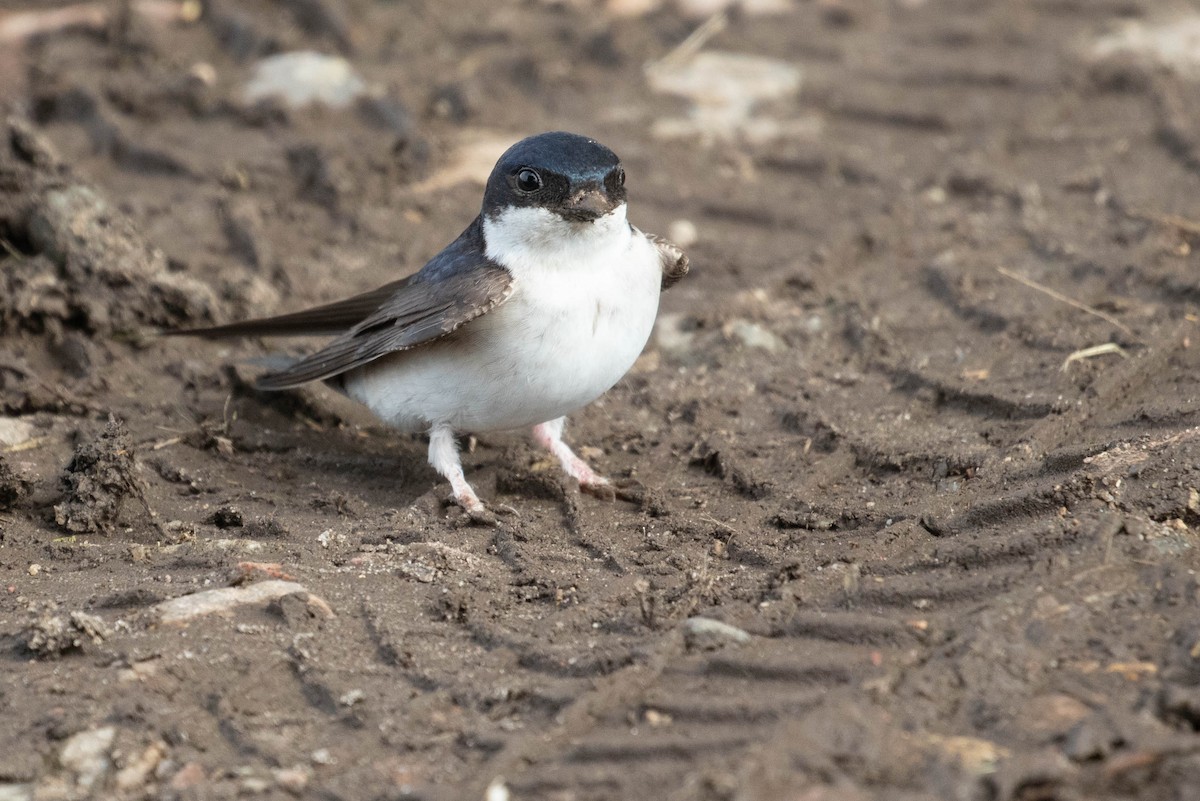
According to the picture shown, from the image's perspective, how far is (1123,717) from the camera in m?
3.23

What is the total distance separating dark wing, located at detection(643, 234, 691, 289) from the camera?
5.72m

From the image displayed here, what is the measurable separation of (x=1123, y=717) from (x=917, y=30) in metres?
6.70

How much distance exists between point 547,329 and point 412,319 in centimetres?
63

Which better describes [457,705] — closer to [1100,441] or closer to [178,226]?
[1100,441]

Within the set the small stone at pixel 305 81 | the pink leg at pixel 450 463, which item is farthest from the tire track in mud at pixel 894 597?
the small stone at pixel 305 81

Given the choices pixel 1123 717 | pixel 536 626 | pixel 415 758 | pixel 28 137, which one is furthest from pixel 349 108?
pixel 1123 717

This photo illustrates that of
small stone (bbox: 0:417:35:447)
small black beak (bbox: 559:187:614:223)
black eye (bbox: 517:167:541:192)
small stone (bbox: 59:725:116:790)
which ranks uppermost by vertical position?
black eye (bbox: 517:167:541:192)

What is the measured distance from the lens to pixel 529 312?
16.8 feet

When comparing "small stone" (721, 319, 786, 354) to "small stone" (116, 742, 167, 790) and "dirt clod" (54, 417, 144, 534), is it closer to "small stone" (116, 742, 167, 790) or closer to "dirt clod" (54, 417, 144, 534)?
"dirt clod" (54, 417, 144, 534)

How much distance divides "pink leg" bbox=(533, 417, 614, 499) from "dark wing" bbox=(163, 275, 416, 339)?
854 mm

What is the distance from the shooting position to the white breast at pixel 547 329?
510 cm

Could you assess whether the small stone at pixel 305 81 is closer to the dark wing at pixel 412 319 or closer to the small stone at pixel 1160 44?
the dark wing at pixel 412 319

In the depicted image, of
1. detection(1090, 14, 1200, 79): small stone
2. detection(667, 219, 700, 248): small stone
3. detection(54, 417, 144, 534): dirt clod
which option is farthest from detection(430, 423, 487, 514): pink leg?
detection(1090, 14, 1200, 79): small stone

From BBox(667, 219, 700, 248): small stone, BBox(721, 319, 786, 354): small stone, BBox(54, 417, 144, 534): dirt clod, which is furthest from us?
BBox(667, 219, 700, 248): small stone
